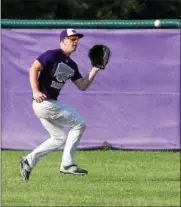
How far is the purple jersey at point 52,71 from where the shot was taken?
899 centimetres

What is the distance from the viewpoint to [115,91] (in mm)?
12273

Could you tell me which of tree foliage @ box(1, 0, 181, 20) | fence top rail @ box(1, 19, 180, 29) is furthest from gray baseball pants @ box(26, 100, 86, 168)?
tree foliage @ box(1, 0, 181, 20)

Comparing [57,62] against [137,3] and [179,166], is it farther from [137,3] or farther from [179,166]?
[137,3]

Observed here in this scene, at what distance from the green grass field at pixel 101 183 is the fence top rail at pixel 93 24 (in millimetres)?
1957

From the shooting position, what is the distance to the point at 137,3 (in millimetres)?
18719

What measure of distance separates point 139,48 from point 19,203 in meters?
5.22

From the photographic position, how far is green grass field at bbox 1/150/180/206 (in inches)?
297

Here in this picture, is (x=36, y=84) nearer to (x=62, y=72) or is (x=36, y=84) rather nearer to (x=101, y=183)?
(x=62, y=72)

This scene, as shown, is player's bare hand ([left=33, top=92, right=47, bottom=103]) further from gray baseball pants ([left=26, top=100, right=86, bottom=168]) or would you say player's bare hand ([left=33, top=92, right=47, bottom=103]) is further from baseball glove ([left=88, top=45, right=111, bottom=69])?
baseball glove ([left=88, top=45, right=111, bottom=69])

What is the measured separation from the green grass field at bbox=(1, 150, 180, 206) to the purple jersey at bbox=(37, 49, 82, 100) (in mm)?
958

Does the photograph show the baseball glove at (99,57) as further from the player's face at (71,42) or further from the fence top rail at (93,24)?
the fence top rail at (93,24)

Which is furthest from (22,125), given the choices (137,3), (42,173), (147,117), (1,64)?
(137,3)

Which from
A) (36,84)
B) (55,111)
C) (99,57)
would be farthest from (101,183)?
(99,57)

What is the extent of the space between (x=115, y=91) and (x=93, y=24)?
3.42 ft
